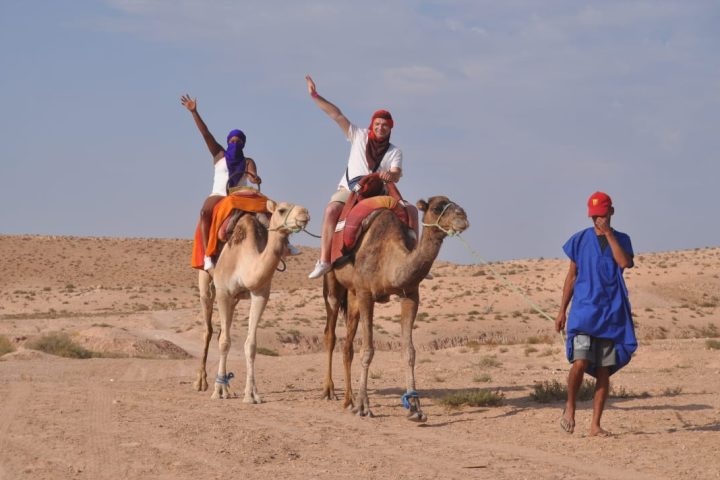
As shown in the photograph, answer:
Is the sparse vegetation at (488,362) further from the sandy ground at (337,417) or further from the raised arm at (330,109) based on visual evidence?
the raised arm at (330,109)

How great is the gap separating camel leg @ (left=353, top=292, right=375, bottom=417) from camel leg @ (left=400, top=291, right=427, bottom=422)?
0.53 meters

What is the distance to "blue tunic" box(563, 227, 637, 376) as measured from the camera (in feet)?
29.8

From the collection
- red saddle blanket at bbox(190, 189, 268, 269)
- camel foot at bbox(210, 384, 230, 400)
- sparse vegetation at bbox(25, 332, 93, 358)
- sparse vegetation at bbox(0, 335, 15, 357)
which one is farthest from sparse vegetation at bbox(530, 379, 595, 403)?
sparse vegetation at bbox(0, 335, 15, 357)

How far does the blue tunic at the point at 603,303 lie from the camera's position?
909 cm

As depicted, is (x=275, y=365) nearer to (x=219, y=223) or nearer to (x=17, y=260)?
(x=219, y=223)

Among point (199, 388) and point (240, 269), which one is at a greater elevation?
point (240, 269)

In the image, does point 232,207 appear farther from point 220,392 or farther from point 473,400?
point 473,400

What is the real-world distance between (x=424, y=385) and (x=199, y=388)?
133 inches

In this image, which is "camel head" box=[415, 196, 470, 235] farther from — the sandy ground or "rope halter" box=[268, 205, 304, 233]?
the sandy ground

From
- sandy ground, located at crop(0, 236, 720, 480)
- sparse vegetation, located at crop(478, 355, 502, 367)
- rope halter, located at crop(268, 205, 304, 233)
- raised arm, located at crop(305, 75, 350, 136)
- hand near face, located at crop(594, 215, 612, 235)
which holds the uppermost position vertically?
raised arm, located at crop(305, 75, 350, 136)

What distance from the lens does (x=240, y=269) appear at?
42.0ft

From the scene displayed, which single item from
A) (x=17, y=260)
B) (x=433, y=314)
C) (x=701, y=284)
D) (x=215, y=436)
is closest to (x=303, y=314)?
(x=433, y=314)

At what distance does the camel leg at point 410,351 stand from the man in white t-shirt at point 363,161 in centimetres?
147

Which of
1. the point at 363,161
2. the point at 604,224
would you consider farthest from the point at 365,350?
the point at 604,224
